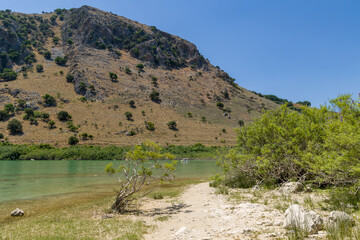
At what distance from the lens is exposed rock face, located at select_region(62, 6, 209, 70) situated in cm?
10831

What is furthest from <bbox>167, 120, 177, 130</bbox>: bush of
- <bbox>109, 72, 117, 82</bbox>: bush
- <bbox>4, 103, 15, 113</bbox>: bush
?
<bbox>4, 103, 15, 113</bbox>: bush

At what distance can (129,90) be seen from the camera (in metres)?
84.8

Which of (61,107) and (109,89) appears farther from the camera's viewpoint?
(109,89)

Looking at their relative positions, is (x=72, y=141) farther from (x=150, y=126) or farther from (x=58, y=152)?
(x=150, y=126)

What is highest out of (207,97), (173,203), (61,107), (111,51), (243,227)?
(111,51)

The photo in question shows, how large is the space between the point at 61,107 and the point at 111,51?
45.4 m

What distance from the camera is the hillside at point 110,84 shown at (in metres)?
63.7

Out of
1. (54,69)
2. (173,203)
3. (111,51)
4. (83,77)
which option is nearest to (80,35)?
(111,51)

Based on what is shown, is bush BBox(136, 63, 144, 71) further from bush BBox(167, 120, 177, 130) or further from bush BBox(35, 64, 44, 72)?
bush BBox(167, 120, 177, 130)

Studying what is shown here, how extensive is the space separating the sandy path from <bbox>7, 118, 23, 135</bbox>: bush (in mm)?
58600

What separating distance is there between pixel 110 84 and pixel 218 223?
269 ft

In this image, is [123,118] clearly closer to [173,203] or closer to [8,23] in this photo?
[173,203]

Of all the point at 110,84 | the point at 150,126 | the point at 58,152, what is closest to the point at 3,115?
the point at 58,152

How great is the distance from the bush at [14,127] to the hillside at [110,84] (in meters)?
1.30
